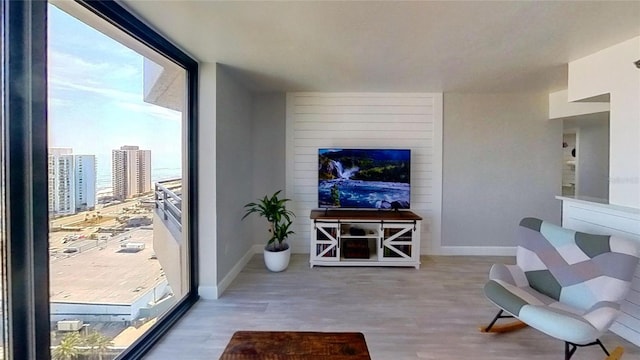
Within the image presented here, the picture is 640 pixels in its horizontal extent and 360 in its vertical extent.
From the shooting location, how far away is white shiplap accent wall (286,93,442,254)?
4707mm

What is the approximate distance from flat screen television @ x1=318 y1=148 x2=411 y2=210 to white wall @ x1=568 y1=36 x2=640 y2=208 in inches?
83.3

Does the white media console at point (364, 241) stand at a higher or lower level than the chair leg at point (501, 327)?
higher

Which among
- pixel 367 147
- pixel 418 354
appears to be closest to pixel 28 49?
pixel 418 354

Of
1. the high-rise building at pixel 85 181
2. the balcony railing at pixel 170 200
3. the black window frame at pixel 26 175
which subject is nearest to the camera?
the black window frame at pixel 26 175

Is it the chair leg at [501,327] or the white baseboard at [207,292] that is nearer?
the chair leg at [501,327]

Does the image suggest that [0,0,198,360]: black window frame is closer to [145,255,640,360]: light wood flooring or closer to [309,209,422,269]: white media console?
[145,255,640,360]: light wood flooring

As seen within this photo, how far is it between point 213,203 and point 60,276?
1.61 m

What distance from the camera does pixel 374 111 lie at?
186 inches

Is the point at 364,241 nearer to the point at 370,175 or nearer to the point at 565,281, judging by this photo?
the point at 370,175

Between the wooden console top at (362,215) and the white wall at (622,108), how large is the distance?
1947 millimetres

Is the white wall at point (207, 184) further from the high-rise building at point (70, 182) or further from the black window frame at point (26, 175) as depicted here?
the black window frame at point (26, 175)

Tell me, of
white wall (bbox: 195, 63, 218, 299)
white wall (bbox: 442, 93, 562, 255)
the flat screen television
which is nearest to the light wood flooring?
white wall (bbox: 195, 63, 218, 299)

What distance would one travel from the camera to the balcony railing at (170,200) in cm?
279

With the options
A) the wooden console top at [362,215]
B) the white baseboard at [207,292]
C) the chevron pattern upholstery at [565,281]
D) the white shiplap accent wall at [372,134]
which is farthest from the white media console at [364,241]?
the chevron pattern upholstery at [565,281]
